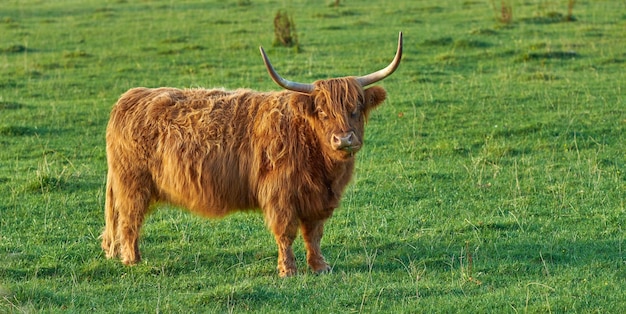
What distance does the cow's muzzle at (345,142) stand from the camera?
6.21 m

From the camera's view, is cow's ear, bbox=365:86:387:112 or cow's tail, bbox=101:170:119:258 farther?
cow's tail, bbox=101:170:119:258

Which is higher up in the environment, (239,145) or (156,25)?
(239,145)

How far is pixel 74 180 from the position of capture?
9078mm

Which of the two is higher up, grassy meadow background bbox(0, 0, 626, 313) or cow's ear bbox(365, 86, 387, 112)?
cow's ear bbox(365, 86, 387, 112)

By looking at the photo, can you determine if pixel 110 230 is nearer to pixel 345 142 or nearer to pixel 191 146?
pixel 191 146

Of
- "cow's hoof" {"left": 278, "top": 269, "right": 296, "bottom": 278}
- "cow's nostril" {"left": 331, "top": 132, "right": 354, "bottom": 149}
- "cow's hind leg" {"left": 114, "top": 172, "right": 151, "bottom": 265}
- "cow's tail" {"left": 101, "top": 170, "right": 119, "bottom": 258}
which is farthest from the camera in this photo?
"cow's tail" {"left": 101, "top": 170, "right": 119, "bottom": 258}

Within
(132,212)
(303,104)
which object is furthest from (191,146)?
(303,104)

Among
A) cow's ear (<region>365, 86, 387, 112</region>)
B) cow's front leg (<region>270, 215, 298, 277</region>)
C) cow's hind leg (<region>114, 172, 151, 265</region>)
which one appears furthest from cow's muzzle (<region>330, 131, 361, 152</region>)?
cow's hind leg (<region>114, 172, 151, 265</region>)

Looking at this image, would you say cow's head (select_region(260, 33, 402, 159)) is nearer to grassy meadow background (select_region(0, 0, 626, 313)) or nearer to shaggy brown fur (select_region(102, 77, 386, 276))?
shaggy brown fur (select_region(102, 77, 386, 276))

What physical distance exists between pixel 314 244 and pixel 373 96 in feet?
3.68

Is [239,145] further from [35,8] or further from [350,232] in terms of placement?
[35,8]

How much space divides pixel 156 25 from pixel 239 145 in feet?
46.9

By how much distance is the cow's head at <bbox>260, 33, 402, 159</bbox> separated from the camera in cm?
631

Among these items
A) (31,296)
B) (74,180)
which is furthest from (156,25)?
(31,296)
